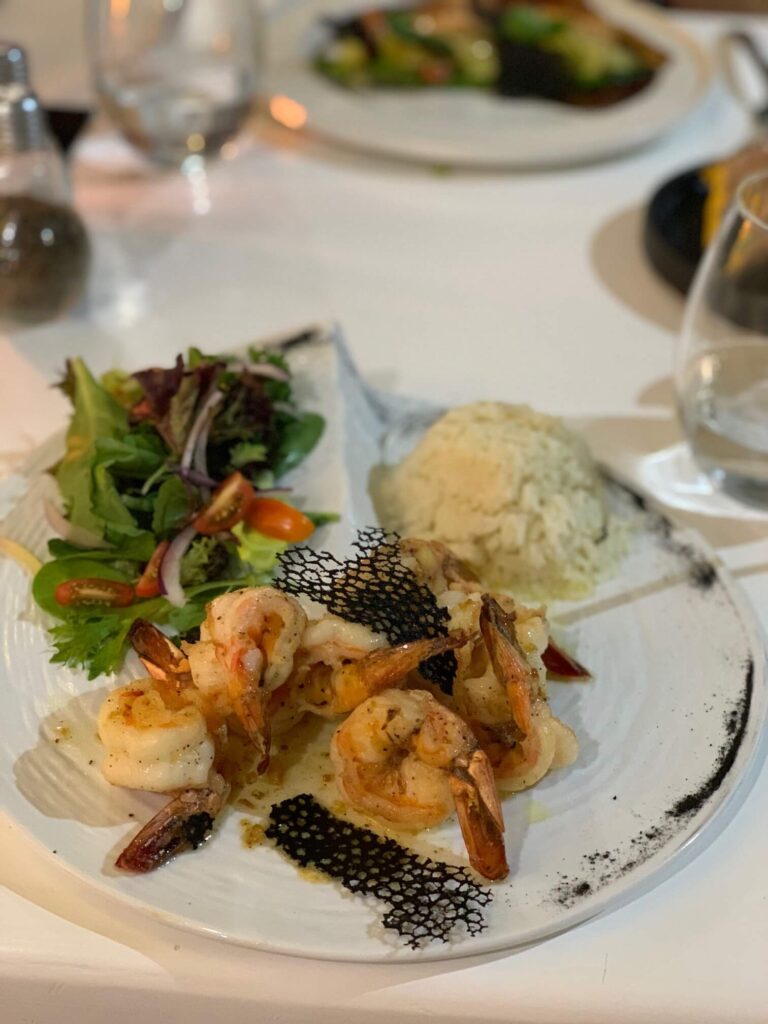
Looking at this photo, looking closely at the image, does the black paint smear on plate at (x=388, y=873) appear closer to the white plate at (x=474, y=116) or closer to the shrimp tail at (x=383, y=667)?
the shrimp tail at (x=383, y=667)

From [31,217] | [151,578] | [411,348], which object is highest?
[31,217]

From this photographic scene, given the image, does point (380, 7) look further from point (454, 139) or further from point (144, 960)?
point (144, 960)

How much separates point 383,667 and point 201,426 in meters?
0.49

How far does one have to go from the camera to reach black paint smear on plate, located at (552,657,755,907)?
92 centimetres

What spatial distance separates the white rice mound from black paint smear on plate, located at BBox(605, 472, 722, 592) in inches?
1.7

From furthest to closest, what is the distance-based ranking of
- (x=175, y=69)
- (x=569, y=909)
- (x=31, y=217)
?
(x=175, y=69)
(x=31, y=217)
(x=569, y=909)

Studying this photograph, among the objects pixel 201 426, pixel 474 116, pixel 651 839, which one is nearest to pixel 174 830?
pixel 651 839

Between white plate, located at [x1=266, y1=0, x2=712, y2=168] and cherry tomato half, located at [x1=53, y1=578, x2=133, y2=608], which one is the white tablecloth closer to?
white plate, located at [x1=266, y1=0, x2=712, y2=168]

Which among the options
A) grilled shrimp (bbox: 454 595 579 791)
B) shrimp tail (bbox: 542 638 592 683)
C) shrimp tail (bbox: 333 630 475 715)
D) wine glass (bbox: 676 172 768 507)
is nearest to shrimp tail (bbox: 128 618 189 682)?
shrimp tail (bbox: 333 630 475 715)

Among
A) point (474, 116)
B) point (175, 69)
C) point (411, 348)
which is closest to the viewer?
point (411, 348)

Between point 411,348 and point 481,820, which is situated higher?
point 481,820

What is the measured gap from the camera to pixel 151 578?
120 cm

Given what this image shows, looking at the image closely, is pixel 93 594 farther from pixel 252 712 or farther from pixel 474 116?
pixel 474 116

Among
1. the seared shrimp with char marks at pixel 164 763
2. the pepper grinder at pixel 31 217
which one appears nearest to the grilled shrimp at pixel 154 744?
the seared shrimp with char marks at pixel 164 763
